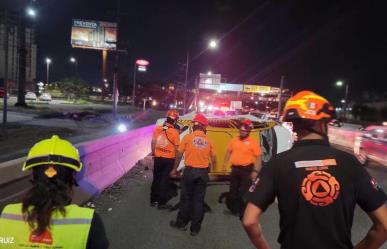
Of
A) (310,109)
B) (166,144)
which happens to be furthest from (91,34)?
(310,109)

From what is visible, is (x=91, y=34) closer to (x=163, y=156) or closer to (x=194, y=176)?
(x=163, y=156)

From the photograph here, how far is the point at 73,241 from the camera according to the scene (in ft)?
7.22

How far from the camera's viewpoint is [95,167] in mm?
8469

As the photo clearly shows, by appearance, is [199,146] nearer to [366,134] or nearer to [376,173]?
[376,173]

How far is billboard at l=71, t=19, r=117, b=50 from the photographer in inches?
2608

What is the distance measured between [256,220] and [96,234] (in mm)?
993

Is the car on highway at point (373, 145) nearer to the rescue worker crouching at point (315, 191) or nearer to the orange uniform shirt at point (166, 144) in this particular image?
the orange uniform shirt at point (166, 144)

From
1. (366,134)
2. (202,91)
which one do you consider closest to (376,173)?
(366,134)

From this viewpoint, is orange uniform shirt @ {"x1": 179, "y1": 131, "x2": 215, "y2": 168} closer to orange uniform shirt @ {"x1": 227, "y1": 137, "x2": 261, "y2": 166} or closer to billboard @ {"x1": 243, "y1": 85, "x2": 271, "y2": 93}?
orange uniform shirt @ {"x1": 227, "y1": 137, "x2": 261, "y2": 166}

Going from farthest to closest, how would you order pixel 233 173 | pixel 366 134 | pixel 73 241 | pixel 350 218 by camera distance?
pixel 366 134
pixel 233 173
pixel 350 218
pixel 73 241

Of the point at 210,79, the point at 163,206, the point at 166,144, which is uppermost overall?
the point at 210,79

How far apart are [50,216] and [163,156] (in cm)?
599

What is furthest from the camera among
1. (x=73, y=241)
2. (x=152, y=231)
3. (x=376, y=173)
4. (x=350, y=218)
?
(x=376, y=173)

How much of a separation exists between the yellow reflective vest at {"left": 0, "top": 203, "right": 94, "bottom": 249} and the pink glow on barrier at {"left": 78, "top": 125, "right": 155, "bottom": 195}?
210 inches
